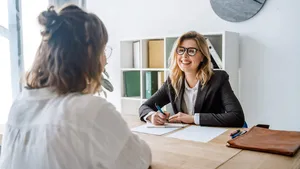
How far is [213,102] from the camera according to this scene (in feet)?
6.08

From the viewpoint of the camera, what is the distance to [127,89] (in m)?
3.04

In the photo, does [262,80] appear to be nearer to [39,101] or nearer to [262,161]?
[262,161]

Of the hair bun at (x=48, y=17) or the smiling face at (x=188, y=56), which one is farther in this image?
the smiling face at (x=188, y=56)

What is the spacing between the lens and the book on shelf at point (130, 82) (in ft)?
9.95

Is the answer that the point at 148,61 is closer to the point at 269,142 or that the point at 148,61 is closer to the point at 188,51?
the point at 188,51

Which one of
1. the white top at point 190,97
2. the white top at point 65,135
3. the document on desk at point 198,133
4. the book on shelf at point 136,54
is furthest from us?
the book on shelf at point 136,54

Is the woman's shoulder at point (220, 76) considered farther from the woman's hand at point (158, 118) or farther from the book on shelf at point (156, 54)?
the book on shelf at point (156, 54)

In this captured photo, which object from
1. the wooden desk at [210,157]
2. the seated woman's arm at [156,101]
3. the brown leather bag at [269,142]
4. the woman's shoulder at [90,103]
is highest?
the woman's shoulder at [90,103]

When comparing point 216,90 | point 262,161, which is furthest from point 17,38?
point 262,161

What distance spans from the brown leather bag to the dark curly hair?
65cm

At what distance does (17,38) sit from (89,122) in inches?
81.8

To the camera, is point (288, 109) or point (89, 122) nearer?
point (89, 122)

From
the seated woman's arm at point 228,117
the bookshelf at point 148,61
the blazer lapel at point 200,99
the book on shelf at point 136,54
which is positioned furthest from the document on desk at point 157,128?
the book on shelf at point 136,54

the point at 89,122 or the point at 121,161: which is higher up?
the point at 89,122
